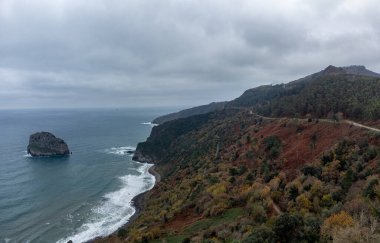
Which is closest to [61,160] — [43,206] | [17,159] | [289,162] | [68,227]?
[17,159]

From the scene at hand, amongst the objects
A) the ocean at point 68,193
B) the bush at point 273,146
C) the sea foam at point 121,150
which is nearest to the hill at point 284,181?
the bush at point 273,146

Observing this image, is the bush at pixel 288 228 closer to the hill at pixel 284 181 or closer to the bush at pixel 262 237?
the hill at pixel 284 181

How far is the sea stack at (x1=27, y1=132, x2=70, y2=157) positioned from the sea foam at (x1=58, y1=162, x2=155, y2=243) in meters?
50.2

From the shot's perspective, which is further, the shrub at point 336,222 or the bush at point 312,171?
the bush at point 312,171

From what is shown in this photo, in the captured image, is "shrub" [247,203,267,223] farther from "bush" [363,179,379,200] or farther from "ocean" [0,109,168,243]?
"ocean" [0,109,168,243]

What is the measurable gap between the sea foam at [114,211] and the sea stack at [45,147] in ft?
165

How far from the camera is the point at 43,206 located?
3056 inches

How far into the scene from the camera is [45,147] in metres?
145

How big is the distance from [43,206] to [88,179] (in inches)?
976

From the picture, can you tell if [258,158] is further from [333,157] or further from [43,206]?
[43,206]

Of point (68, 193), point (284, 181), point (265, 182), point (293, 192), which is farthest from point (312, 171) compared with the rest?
point (68, 193)

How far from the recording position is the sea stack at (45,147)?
469 ft

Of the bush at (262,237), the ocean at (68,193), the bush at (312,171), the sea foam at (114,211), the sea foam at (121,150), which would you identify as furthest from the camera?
the sea foam at (121,150)

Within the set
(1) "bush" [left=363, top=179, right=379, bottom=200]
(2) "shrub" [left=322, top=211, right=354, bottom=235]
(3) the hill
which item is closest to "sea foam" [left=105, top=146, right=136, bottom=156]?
(3) the hill
